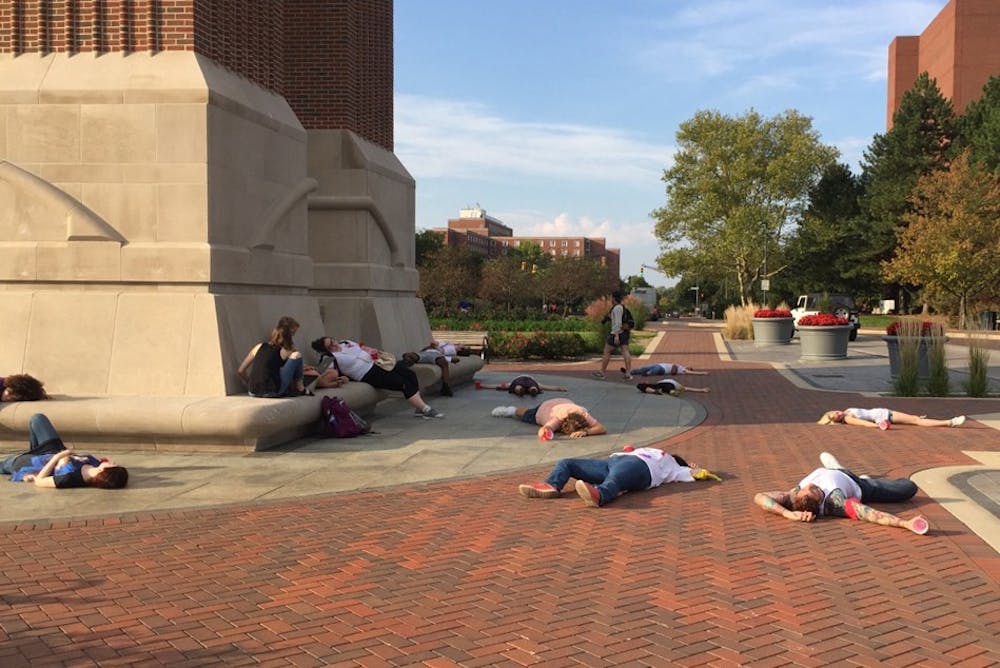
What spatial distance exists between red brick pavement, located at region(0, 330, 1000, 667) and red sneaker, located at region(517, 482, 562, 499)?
0.21 feet

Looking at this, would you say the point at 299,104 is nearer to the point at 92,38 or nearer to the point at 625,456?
the point at 92,38

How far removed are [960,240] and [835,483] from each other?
4555cm

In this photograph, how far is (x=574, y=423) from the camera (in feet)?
31.9

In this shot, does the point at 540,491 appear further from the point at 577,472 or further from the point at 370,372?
the point at 370,372

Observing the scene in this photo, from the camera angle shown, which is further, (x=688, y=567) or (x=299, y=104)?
(x=299, y=104)

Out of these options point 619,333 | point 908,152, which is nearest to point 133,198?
point 619,333

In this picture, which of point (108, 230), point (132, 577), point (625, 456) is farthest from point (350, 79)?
point (132, 577)

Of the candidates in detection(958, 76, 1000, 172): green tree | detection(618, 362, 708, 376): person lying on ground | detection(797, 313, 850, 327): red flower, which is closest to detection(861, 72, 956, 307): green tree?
detection(958, 76, 1000, 172): green tree

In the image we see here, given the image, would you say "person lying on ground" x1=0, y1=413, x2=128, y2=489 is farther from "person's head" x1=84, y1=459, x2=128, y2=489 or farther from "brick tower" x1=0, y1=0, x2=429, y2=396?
"brick tower" x1=0, y1=0, x2=429, y2=396

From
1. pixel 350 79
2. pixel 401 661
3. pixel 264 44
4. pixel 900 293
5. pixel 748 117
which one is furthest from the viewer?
pixel 748 117

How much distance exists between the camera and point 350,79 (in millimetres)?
14508

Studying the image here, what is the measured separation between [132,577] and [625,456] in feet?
12.8

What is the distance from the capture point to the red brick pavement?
12.7 feet

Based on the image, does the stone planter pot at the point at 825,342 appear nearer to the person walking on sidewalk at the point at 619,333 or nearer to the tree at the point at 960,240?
the person walking on sidewalk at the point at 619,333
